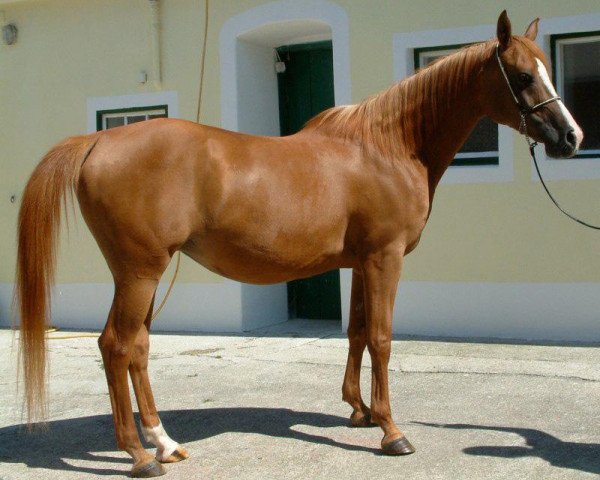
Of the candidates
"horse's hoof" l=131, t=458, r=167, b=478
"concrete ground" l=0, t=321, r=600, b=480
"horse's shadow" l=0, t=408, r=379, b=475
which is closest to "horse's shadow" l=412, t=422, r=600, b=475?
"concrete ground" l=0, t=321, r=600, b=480

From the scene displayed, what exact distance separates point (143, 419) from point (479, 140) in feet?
15.7

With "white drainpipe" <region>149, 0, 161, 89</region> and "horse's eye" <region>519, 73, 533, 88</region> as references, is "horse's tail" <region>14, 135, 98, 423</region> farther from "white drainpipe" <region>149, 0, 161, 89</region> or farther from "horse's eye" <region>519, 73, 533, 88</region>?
"white drainpipe" <region>149, 0, 161, 89</region>

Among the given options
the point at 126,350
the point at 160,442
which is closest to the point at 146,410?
the point at 160,442

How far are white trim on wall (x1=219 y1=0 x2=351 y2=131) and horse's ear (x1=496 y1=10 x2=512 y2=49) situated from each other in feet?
12.4

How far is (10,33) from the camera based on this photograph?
10234 millimetres

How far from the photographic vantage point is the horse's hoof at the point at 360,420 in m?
5.37

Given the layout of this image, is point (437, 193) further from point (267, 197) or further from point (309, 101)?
point (267, 197)

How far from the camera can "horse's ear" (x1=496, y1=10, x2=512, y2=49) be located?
4727 mm

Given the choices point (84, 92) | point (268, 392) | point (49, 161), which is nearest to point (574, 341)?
point (268, 392)

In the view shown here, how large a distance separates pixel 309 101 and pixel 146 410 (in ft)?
18.1

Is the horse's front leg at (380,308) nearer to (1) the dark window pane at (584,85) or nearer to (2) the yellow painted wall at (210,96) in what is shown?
(2) the yellow painted wall at (210,96)

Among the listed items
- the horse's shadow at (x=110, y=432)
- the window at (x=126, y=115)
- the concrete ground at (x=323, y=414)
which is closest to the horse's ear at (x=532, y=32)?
the concrete ground at (x=323, y=414)

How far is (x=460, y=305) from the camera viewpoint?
8266 millimetres

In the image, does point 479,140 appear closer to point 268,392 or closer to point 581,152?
point 581,152
